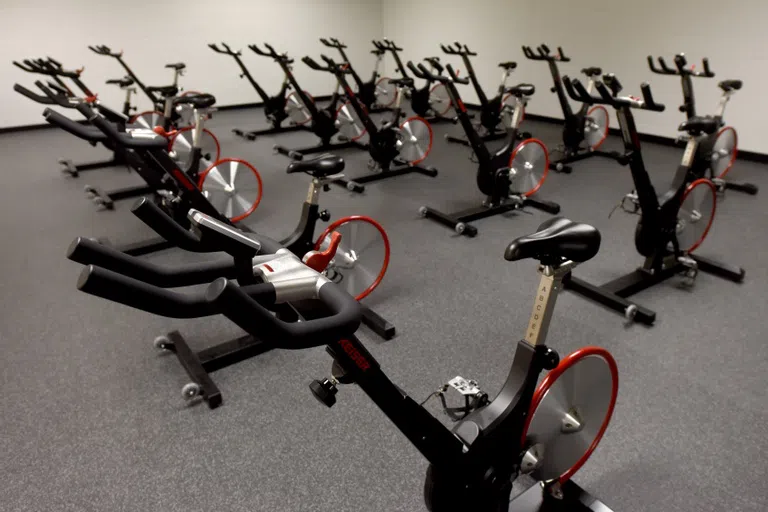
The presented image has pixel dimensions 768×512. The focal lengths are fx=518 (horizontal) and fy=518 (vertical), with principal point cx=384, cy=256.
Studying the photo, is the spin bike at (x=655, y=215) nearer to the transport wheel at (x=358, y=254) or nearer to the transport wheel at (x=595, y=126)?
the transport wheel at (x=358, y=254)

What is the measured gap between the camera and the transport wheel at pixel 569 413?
1519mm

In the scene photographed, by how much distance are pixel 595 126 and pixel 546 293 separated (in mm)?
5271

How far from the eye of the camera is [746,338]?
272cm

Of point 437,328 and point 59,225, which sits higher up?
point 437,328

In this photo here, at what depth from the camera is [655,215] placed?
2977mm

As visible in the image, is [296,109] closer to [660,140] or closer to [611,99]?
[660,140]

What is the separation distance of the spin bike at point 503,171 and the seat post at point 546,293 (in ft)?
8.63

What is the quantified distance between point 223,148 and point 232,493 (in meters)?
5.39

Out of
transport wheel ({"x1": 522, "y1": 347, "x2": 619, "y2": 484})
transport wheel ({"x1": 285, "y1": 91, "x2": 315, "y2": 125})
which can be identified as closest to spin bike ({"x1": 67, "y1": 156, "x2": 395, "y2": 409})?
transport wheel ({"x1": 522, "y1": 347, "x2": 619, "y2": 484})

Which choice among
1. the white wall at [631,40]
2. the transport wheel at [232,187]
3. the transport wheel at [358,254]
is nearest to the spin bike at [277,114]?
the transport wheel at [232,187]

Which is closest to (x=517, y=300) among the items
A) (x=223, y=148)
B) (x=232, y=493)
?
(x=232, y=493)

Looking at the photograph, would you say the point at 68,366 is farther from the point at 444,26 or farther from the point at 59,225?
the point at 444,26

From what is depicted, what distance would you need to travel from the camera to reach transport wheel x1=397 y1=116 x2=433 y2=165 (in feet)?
17.6

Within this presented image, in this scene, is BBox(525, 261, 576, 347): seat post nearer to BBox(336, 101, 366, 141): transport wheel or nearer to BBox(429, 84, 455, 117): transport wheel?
BBox(336, 101, 366, 141): transport wheel
